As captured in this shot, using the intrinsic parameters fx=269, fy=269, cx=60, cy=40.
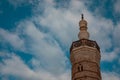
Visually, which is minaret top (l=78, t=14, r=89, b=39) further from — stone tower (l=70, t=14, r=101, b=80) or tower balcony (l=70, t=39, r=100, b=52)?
tower balcony (l=70, t=39, r=100, b=52)

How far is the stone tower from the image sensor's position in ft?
74.9

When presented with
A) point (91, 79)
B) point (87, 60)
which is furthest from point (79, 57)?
point (91, 79)

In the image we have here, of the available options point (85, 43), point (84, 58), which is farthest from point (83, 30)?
point (84, 58)

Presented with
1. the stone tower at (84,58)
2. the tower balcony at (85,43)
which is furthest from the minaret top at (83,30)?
the tower balcony at (85,43)

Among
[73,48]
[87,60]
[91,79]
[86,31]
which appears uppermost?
[86,31]

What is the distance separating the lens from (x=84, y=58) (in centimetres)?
2352

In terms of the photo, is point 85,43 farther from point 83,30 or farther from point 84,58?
point 83,30

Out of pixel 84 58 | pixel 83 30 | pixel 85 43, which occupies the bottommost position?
pixel 84 58

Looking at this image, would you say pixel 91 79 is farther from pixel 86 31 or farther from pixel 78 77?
pixel 86 31

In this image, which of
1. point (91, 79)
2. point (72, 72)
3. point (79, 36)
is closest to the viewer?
point (91, 79)

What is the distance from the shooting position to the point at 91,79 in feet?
73.7

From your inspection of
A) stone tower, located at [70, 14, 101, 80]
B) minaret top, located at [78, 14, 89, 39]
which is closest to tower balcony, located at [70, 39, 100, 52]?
stone tower, located at [70, 14, 101, 80]

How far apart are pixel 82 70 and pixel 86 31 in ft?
14.8

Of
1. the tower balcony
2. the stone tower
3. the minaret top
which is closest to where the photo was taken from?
the stone tower
